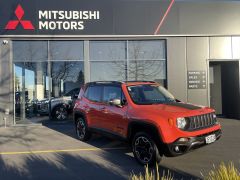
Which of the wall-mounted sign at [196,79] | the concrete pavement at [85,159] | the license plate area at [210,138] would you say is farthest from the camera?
the wall-mounted sign at [196,79]

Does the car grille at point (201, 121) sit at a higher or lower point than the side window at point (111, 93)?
lower

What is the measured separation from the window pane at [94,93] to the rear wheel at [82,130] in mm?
811

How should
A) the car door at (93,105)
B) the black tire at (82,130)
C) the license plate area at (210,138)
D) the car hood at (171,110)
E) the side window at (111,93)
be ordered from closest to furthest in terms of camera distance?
the car hood at (171,110)
the license plate area at (210,138)
the side window at (111,93)
the car door at (93,105)
the black tire at (82,130)

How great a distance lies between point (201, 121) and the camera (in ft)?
22.5

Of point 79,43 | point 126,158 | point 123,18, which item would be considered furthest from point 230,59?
point 126,158

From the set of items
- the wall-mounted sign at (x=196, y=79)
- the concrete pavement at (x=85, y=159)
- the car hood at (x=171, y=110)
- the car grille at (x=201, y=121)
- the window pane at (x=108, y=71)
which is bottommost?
the concrete pavement at (x=85, y=159)

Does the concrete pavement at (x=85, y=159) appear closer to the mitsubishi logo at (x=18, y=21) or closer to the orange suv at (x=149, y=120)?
the orange suv at (x=149, y=120)

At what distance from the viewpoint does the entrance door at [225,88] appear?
1505cm

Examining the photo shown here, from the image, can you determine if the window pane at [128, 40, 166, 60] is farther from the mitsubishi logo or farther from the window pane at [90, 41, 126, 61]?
the mitsubishi logo

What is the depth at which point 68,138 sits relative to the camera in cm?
1046

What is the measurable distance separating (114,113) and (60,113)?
6614 millimetres

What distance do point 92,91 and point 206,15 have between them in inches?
299

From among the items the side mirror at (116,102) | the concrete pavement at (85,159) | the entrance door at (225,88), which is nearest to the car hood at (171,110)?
the side mirror at (116,102)

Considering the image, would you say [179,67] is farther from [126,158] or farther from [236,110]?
[126,158]
